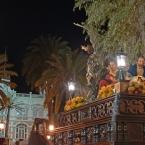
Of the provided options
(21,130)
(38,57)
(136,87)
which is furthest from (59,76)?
(21,130)

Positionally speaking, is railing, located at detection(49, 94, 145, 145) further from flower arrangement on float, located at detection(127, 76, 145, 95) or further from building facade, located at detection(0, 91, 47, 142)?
building facade, located at detection(0, 91, 47, 142)

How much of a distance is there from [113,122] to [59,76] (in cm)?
3243

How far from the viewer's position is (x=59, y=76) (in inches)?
1499

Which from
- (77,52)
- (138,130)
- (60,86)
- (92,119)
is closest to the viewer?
(138,130)

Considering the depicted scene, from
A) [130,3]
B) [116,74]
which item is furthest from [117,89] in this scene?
[130,3]

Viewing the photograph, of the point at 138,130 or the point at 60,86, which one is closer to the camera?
the point at 138,130

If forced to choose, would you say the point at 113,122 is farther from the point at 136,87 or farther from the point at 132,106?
the point at 136,87

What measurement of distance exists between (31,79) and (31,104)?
45.2 m

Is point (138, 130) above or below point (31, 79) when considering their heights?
below

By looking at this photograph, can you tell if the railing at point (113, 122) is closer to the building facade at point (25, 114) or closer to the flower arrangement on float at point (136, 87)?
the flower arrangement on float at point (136, 87)

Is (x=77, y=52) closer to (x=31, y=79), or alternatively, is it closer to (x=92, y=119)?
(x=31, y=79)

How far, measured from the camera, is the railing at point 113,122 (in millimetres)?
5676

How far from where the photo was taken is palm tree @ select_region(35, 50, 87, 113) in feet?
124

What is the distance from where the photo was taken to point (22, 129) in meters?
86.7
